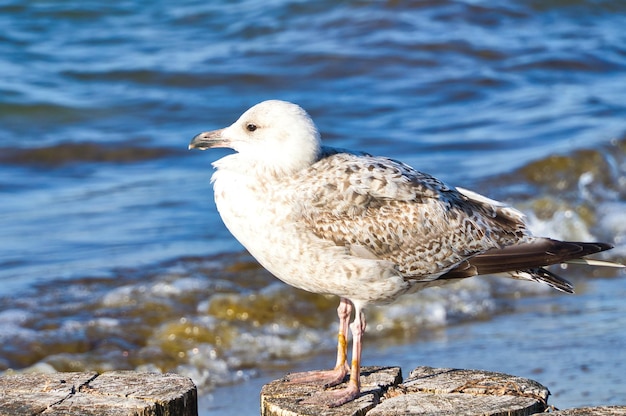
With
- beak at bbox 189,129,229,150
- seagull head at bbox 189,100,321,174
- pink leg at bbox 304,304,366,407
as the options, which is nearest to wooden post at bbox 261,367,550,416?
pink leg at bbox 304,304,366,407

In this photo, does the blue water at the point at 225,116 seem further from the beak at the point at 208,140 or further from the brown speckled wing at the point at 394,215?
the beak at the point at 208,140

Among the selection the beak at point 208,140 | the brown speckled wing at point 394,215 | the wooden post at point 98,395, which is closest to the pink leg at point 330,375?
the brown speckled wing at point 394,215

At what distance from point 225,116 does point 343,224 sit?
32.0ft

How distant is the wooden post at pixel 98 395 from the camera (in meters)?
3.81

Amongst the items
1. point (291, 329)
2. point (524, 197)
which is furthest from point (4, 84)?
point (291, 329)

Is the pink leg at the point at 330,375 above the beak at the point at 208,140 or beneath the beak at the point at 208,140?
beneath

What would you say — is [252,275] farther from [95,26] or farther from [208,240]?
[95,26]

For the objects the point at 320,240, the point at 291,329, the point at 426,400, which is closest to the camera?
the point at 426,400


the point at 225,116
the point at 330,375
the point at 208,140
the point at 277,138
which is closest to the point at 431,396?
the point at 330,375

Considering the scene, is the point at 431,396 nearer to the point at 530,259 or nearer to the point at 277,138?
the point at 530,259

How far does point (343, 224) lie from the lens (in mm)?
4590

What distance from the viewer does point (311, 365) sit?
23.4 ft

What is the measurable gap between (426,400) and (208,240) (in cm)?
564

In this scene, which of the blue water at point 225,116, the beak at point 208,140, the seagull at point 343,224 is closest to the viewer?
the seagull at point 343,224
